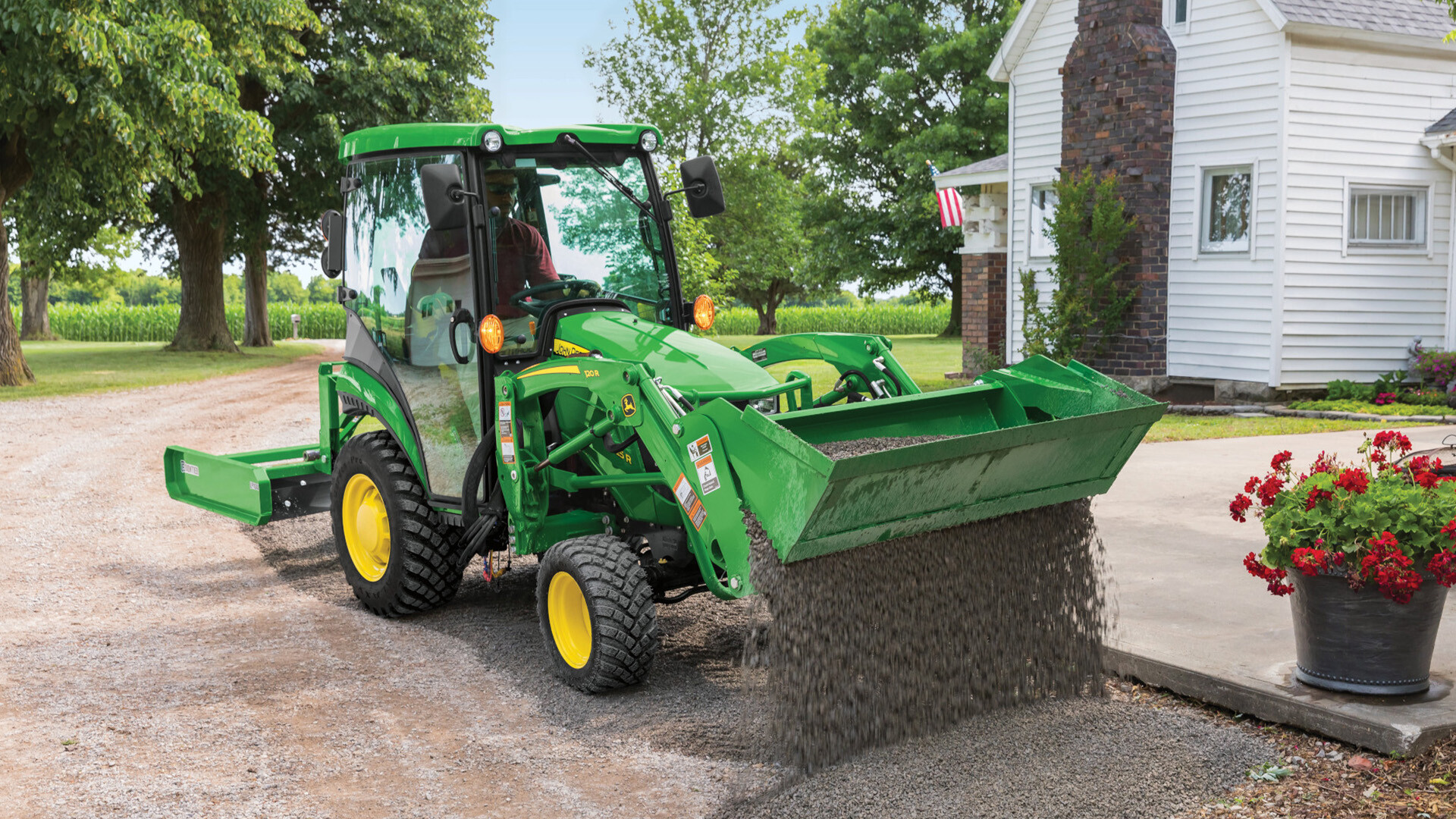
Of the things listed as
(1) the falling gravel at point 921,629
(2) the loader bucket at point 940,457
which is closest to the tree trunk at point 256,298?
(2) the loader bucket at point 940,457

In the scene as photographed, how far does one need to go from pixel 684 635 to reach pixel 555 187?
229cm

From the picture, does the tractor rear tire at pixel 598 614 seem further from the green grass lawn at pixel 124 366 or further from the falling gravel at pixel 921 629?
the green grass lawn at pixel 124 366

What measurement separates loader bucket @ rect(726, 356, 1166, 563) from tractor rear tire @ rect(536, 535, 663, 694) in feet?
2.77

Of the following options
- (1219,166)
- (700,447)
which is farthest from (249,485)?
(1219,166)

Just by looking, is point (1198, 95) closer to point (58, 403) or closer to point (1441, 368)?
point (1441, 368)

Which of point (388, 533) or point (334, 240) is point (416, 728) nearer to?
point (388, 533)

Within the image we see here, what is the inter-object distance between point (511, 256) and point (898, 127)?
3521 centimetres

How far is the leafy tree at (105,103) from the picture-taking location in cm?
1781

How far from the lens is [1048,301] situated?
56.2 ft

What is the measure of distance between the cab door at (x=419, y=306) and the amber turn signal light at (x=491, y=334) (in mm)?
166

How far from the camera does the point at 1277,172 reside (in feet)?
46.8

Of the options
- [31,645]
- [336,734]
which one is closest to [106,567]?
[31,645]

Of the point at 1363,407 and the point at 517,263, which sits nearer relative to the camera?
the point at 517,263

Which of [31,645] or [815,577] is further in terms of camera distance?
[31,645]
